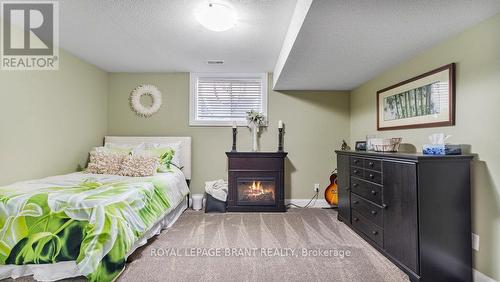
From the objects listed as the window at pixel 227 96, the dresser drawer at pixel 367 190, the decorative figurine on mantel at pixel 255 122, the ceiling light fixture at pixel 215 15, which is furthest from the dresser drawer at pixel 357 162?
the ceiling light fixture at pixel 215 15

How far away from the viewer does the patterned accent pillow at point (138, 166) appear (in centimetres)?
298

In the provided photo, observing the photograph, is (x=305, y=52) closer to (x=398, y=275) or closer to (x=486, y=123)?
(x=486, y=123)

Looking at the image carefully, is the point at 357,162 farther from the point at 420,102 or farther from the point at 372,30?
the point at 372,30

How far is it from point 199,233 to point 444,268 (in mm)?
2271

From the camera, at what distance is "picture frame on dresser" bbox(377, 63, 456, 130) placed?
6.64 feet

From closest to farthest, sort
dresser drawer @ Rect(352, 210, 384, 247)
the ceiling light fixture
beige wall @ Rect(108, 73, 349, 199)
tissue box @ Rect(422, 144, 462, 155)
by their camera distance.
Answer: tissue box @ Rect(422, 144, 462, 155) < the ceiling light fixture < dresser drawer @ Rect(352, 210, 384, 247) < beige wall @ Rect(108, 73, 349, 199)

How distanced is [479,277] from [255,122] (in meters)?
2.95

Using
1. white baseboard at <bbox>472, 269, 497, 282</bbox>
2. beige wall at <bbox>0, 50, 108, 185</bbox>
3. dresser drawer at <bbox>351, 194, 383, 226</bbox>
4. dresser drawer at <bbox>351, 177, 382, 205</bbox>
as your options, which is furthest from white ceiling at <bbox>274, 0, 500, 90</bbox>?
beige wall at <bbox>0, 50, 108, 185</bbox>

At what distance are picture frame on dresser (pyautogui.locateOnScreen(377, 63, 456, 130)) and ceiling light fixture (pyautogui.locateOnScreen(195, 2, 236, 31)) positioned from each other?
1.94 m

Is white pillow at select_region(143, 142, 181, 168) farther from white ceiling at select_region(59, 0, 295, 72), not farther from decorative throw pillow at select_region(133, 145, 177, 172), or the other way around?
white ceiling at select_region(59, 0, 295, 72)

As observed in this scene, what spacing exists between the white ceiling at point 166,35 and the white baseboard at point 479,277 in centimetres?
255

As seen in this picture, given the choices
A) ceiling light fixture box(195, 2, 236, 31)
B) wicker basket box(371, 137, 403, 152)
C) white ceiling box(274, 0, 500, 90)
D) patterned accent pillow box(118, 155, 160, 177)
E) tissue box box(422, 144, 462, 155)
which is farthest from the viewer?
patterned accent pillow box(118, 155, 160, 177)

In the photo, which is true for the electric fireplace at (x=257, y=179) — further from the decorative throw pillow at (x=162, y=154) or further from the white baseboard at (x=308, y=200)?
the decorative throw pillow at (x=162, y=154)

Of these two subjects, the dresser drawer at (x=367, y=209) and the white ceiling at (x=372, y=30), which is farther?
the dresser drawer at (x=367, y=209)
